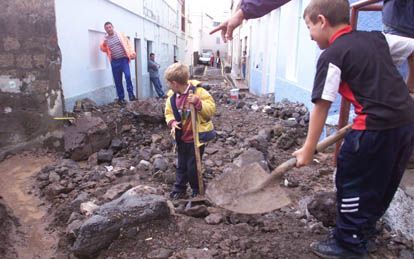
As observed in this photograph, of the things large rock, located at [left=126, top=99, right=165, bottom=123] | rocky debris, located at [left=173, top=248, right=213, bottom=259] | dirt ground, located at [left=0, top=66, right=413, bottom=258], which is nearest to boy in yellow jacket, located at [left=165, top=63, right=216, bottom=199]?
dirt ground, located at [left=0, top=66, right=413, bottom=258]

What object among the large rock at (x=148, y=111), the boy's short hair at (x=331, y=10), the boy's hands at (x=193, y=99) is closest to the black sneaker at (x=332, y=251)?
the boy's short hair at (x=331, y=10)

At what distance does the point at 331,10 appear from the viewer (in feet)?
6.75

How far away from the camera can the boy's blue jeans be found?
6.92 ft

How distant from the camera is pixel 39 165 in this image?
5.29 m

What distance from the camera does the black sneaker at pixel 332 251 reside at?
2.29 m

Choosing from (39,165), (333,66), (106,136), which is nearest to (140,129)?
(106,136)

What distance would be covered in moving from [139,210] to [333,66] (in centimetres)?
170

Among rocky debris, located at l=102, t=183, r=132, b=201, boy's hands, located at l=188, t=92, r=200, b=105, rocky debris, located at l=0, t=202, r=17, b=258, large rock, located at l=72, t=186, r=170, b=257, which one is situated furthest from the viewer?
rocky debris, located at l=102, t=183, r=132, b=201

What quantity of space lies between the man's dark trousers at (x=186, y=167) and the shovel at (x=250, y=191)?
99 cm

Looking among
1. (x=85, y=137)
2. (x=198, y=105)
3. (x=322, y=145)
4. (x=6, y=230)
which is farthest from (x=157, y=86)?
(x=322, y=145)

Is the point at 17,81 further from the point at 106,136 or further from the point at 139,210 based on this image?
the point at 139,210

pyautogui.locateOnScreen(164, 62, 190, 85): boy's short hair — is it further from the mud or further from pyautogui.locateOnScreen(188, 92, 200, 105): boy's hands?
the mud

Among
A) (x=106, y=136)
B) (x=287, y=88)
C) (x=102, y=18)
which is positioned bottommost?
(x=106, y=136)

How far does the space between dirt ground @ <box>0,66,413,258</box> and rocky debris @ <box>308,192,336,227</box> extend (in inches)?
3.4
